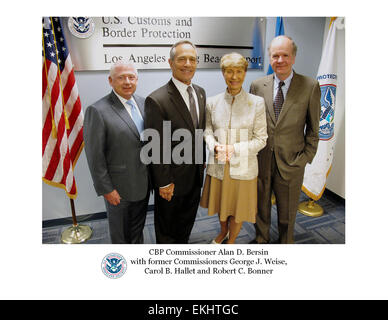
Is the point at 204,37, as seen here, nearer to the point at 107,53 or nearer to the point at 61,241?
the point at 107,53

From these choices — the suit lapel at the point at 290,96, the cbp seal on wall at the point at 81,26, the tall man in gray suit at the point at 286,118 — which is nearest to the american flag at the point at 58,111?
the cbp seal on wall at the point at 81,26

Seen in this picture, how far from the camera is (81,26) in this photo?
4.15 ft

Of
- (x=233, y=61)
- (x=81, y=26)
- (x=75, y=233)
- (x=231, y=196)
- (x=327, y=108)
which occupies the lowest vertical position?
(x=75, y=233)

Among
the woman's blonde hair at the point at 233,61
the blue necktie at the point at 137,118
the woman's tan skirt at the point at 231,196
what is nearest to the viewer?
the woman's blonde hair at the point at 233,61

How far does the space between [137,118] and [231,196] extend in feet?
2.16

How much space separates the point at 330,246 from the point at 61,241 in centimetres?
166

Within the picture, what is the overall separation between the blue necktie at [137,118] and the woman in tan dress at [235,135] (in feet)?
1.08

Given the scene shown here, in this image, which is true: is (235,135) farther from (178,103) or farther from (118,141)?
(118,141)

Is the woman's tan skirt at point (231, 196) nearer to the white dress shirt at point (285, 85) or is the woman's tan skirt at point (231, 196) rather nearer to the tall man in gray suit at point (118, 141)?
the tall man in gray suit at point (118, 141)

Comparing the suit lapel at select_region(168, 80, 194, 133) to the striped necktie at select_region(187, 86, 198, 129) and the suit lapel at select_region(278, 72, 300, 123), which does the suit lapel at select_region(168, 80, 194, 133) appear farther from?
the suit lapel at select_region(278, 72, 300, 123)

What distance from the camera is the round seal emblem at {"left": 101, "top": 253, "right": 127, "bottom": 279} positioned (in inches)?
45.8

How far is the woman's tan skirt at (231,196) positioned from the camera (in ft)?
4.28

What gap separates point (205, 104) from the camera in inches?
49.5

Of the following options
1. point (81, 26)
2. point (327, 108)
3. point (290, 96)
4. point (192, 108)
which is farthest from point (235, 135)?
point (81, 26)
